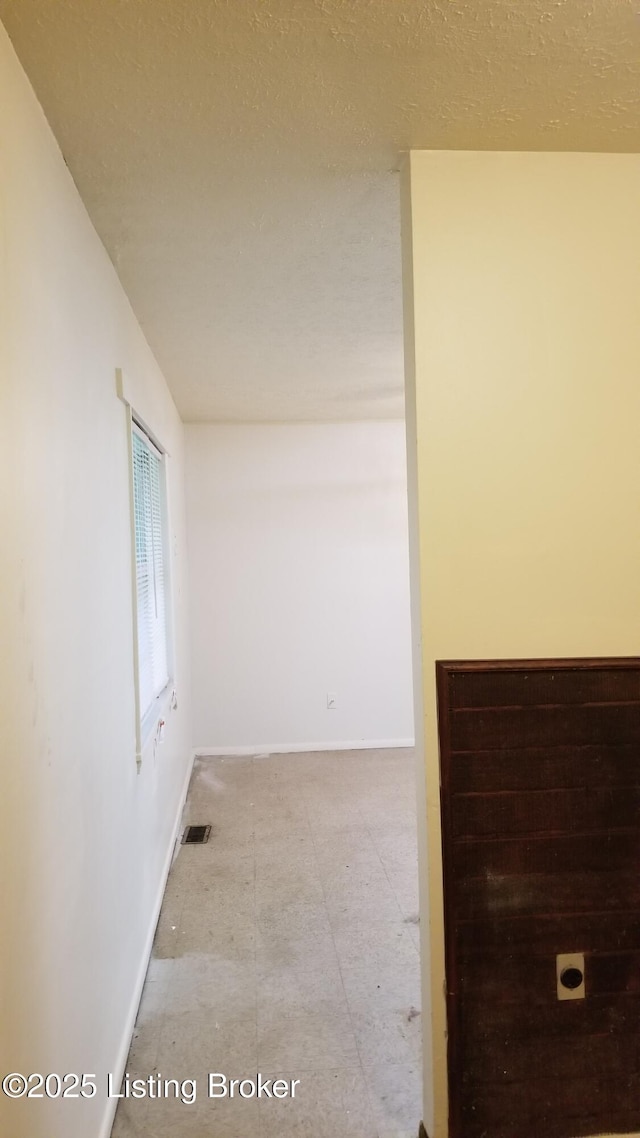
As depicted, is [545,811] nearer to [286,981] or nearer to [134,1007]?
[286,981]

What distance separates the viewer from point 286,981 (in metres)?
2.28

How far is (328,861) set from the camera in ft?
10.5

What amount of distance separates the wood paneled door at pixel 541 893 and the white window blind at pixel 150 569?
4.51ft

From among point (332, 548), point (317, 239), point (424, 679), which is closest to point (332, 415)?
point (332, 548)

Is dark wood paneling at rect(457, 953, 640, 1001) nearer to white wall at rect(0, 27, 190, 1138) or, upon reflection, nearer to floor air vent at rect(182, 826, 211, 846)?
white wall at rect(0, 27, 190, 1138)

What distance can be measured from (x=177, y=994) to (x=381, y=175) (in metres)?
2.65

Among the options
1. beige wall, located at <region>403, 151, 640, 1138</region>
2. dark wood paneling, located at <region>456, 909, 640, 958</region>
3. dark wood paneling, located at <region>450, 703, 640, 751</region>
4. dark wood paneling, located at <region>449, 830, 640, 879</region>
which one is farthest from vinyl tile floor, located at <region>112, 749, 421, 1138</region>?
dark wood paneling, located at <region>450, 703, 640, 751</region>

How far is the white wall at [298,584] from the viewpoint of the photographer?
16.2 feet

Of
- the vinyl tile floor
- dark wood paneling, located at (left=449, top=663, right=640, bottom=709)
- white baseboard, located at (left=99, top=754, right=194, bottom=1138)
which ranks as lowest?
the vinyl tile floor

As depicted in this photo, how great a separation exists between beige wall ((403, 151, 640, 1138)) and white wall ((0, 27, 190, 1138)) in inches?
32.9

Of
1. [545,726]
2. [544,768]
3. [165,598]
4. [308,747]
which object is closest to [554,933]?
[544,768]

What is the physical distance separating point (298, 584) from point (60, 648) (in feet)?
12.0

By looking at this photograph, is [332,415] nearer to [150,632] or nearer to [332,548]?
[332,548]

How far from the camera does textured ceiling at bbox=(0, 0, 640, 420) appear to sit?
1165 mm
